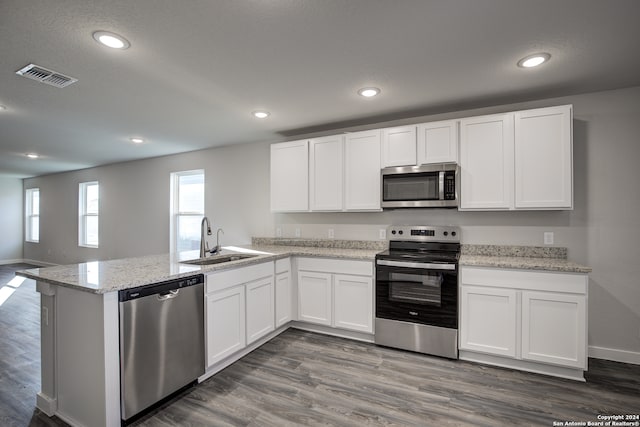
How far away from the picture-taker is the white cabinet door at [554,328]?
237 cm

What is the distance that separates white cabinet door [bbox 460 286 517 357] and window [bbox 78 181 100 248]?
300 inches

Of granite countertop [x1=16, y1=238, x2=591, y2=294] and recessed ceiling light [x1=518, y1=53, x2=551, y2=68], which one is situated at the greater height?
recessed ceiling light [x1=518, y1=53, x2=551, y2=68]

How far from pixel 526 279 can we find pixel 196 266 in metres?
2.71

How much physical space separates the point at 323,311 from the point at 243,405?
1356 mm

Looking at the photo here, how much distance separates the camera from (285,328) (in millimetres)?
3521

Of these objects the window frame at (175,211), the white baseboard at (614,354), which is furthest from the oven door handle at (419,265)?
the window frame at (175,211)

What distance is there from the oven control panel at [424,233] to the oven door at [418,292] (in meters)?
0.59

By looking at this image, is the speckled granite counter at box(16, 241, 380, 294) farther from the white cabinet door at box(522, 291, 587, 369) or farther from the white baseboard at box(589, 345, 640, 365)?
the white baseboard at box(589, 345, 640, 365)

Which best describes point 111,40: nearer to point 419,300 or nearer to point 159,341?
point 159,341

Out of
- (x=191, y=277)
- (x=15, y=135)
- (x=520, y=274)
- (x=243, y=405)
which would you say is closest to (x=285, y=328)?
(x=243, y=405)

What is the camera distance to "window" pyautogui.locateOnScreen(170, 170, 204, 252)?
5277mm

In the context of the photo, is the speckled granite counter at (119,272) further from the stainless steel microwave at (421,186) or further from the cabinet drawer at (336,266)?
the stainless steel microwave at (421,186)

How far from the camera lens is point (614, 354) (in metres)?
2.73

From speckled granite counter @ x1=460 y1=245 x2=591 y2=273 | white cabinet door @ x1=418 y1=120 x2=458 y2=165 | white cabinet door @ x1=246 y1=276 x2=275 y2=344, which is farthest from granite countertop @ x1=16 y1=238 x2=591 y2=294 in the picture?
→ white cabinet door @ x1=418 y1=120 x2=458 y2=165
